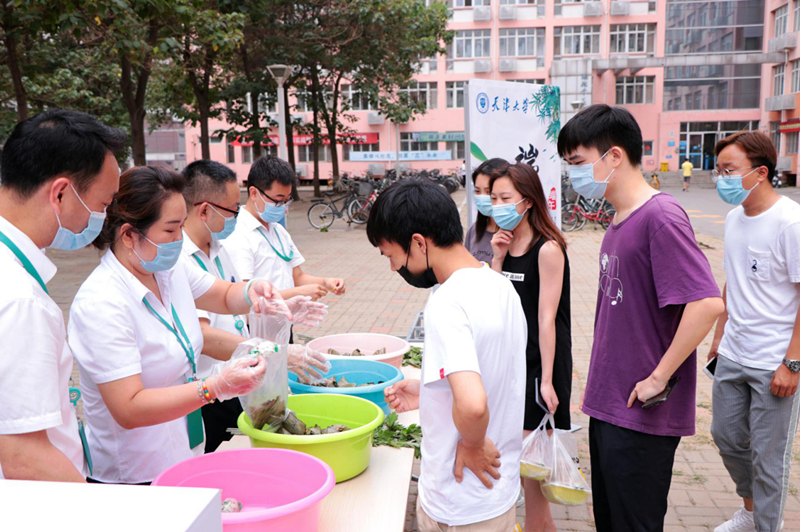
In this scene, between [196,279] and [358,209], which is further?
[358,209]

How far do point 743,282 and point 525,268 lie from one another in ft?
3.10

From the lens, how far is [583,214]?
50.1ft

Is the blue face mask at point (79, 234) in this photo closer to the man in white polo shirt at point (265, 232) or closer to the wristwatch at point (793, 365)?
the man in white polo shirt at point (265, 232)

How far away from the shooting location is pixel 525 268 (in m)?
2.87

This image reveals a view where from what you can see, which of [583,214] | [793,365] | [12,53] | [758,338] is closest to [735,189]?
[758,338]

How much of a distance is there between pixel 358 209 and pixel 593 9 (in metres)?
26.1

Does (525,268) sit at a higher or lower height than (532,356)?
higher

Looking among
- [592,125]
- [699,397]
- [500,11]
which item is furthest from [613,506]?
[500,11]

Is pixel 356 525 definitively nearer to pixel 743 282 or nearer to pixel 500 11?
pixel 743 282

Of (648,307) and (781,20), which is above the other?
(781,20)

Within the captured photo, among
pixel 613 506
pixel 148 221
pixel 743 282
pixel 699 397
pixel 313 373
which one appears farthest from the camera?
pixel 699 397

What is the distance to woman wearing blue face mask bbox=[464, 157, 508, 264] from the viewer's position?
10.7ft

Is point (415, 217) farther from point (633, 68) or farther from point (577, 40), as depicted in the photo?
point (577, 40)

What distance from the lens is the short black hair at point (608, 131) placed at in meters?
2.21
